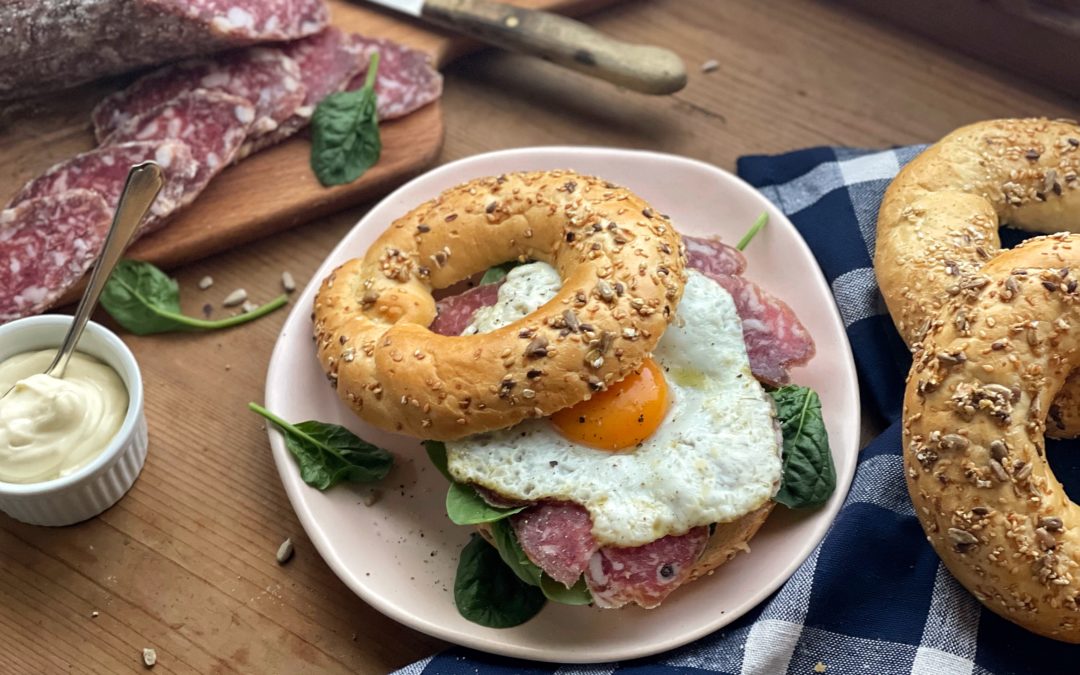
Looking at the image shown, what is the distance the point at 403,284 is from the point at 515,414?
0.50 m

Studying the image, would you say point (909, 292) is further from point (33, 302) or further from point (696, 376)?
Answer: point (33, 302)

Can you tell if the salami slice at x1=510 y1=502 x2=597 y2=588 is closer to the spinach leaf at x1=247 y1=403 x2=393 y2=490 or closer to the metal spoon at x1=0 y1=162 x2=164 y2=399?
the spinach leaf at x1=247 y1=403 x2=393 y2=490

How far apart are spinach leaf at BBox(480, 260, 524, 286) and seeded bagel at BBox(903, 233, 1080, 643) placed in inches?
39.0

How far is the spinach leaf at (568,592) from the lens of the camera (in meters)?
2.13

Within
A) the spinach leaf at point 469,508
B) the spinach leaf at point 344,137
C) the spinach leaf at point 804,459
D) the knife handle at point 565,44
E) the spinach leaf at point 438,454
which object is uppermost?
the knife handle at point 565,44

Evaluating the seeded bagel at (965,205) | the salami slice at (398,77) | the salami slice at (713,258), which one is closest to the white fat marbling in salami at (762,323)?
the salami slice at (713,258)

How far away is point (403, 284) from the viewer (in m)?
2.43

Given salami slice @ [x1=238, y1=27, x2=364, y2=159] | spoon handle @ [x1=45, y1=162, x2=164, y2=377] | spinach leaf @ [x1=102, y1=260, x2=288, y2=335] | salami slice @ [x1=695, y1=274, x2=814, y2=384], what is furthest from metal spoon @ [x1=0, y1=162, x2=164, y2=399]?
salami slice @ [x1=695, y1=274, x2=814, y2=384]

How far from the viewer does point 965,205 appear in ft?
7.89

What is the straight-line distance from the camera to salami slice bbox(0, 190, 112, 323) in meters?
2.56

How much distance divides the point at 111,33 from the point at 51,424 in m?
1.13

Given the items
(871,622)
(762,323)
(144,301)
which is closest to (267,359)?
(144,301)

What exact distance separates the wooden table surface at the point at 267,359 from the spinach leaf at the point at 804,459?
89 cm

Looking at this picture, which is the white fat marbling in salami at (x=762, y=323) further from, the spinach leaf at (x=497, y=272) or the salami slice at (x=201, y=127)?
the salami slice at (x=201, y=127)
